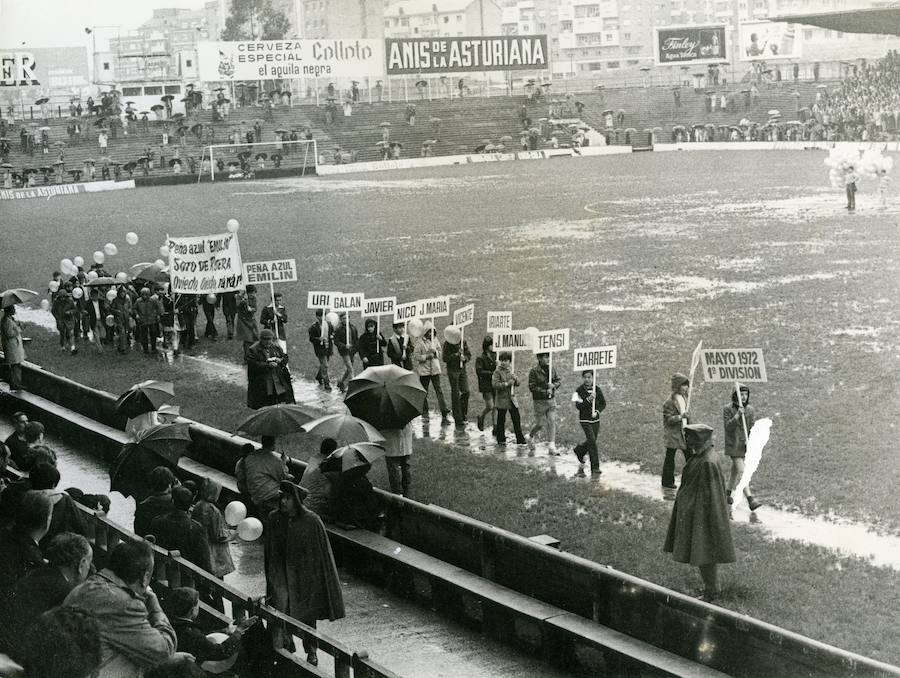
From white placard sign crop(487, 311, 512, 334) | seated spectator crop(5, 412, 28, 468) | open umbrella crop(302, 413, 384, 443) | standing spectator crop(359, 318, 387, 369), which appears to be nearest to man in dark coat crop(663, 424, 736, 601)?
open umbrella crop(302, 413, 384, 443)

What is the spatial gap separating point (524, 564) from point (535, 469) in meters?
3.98

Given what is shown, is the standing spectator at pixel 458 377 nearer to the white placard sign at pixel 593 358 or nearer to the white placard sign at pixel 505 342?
the white placard sign at pixel 505 342

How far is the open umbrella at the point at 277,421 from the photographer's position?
1104 cm

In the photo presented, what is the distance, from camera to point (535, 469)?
13.5m

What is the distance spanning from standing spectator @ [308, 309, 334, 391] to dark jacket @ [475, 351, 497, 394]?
10.9 feet

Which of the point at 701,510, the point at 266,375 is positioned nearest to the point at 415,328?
the point at 266,375

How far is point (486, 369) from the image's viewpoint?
14820 millimetres

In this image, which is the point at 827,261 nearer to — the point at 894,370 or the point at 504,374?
the point at 894,370

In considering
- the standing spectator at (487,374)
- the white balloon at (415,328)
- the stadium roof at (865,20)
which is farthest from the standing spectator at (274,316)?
the stadium roof at (865,20)

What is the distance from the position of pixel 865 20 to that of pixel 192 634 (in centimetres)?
1183

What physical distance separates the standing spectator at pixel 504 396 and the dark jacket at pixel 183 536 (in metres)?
6.05

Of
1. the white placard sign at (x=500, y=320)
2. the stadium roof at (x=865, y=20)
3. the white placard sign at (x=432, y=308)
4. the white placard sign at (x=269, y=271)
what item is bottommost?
the white placard sign at (x=500, y=320)

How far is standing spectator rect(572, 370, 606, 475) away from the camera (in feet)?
41.4

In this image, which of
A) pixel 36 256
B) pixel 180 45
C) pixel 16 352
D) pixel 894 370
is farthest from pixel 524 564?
pixel 36 256
